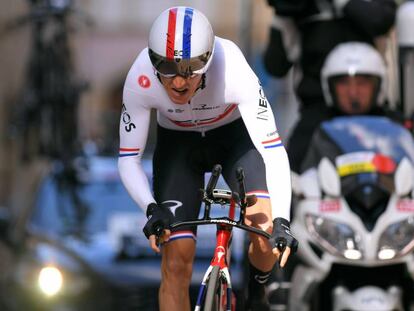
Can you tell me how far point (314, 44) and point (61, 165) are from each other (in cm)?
431

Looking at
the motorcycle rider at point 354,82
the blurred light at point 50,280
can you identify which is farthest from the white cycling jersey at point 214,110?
the blurred light at point 50,280

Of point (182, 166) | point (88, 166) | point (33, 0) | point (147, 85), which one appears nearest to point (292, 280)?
point (182, 166)

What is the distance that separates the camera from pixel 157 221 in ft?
21.2

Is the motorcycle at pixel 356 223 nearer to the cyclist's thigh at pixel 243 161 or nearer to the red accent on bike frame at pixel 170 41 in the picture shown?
the cyclist's thigh at pixel 243 161

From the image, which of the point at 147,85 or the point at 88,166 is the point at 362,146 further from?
the point at 88,166

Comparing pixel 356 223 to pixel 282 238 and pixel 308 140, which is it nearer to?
pixel 308 140

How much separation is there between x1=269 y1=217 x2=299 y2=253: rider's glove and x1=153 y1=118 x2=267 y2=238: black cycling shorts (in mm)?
647

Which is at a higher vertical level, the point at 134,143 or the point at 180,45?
the point at 180,45

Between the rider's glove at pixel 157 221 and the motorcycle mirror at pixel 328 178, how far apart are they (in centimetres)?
174

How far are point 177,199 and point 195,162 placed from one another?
26 cm

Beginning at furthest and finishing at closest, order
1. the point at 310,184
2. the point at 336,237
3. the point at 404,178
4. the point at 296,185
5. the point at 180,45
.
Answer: the point at 296,185
the point at 310,184
the point at 404,178
the point at 336,237
the point at 180,45

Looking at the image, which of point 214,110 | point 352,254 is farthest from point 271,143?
point 352,254

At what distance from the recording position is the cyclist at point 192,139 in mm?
6430

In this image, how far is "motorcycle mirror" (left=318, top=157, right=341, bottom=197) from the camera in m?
8.09
